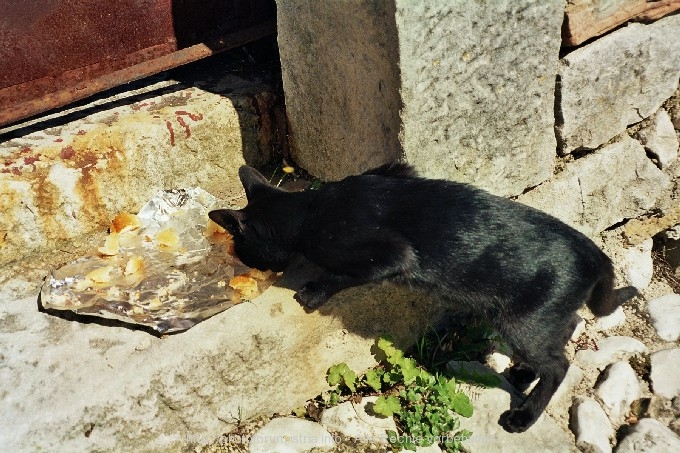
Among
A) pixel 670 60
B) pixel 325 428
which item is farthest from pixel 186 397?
pixel 670 60

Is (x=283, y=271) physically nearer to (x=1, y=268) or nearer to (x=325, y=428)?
(x=325, y=428)

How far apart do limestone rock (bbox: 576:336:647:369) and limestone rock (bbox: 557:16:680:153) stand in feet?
3.58

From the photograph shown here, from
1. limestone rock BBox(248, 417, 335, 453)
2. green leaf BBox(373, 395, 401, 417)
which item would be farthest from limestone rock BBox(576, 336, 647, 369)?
limestone rock BBox(248, 417, 335, 453)

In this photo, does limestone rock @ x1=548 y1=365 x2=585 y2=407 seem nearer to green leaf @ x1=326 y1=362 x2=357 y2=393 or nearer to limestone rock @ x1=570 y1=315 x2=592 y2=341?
limestone rock @ x1=570 y1=315 x2=592 y2=341

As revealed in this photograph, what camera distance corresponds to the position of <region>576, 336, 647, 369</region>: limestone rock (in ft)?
12.5

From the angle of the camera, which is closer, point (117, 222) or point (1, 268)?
point (1, 268)

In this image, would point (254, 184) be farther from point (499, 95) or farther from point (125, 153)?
point (499, 95)

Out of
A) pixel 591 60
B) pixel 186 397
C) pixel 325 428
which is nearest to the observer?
pixel 186 397

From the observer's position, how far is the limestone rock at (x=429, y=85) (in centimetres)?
311

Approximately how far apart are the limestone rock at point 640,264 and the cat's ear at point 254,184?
7.88ft

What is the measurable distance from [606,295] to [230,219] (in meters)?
1.76

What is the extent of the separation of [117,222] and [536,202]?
2.24m

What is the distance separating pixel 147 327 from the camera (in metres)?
2.97

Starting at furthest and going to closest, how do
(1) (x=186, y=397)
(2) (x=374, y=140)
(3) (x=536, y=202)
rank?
1. (3) (x=536, y=202)
2. (2) (x=374, y=140)
3. (1) (x=186, y=397)
